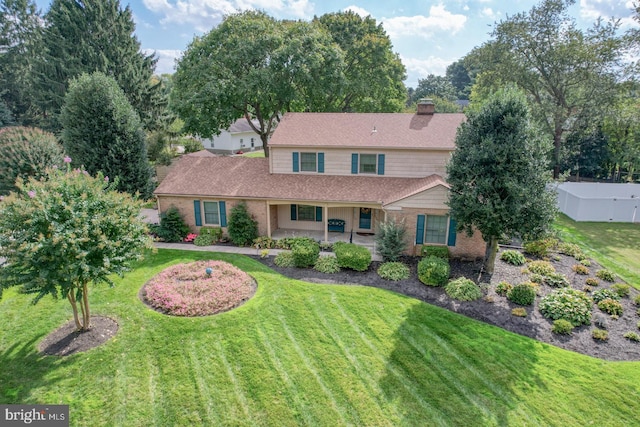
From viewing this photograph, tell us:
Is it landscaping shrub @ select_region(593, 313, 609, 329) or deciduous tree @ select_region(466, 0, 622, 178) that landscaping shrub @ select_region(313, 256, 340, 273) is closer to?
landscaping shrub @ select_region(593, 313, 609, 329)

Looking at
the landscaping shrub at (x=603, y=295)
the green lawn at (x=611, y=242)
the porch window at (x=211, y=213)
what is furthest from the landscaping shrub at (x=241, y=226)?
the green lawn at (x=611, y=242)

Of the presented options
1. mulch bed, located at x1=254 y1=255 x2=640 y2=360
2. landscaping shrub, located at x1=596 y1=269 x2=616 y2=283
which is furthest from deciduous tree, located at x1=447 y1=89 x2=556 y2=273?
landscaping shrub, located at x1=596 y1=269 x2=616 y2=283

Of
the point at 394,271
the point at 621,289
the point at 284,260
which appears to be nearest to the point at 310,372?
the point at 394,271

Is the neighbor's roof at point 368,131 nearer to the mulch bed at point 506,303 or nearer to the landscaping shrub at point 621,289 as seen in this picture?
the mulch bed at point 506,303

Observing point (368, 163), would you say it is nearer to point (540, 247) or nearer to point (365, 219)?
point (365, 219)

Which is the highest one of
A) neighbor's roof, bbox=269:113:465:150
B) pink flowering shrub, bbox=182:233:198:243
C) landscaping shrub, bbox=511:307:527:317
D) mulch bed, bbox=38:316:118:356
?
neighbor's roof, bbox=269:113:465:150

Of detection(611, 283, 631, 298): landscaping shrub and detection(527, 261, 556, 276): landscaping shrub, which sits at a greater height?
detection(527, 261, 556, 276): landscaping shrub

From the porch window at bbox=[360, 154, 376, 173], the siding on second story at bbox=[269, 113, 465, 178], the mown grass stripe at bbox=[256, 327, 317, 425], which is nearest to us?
the mown grass stripe at bbox=[256, 327, 317, 425]
